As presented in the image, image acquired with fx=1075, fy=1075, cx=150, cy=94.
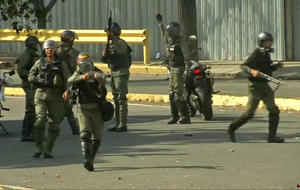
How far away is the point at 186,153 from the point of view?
1512 cm

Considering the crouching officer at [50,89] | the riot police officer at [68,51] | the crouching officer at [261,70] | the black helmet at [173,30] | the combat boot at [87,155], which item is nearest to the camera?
the combat boot at [87,155]

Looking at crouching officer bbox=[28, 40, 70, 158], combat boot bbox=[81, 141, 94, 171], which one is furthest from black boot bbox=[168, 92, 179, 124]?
combat boot bbox=[81, 141, 94, 171]

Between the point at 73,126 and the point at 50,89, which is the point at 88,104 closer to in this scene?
the point at 50,89

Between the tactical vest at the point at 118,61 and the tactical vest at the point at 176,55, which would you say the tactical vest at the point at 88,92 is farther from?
the tactical vest at the point at 176,55

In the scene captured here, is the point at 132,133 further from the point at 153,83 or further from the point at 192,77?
the point at 153,83

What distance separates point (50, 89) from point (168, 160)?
6.51ft

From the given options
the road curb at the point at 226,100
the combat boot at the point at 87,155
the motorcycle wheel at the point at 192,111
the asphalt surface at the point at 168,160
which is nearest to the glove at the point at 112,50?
the asphalt surface at the point at 168,160

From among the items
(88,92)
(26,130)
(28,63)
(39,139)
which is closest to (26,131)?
(26,130)

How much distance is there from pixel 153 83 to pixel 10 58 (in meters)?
8.88

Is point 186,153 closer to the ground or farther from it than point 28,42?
closer to the ground

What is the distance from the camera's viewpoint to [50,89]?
49.3 feet

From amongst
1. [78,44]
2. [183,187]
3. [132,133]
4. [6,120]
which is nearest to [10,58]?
[78,44]

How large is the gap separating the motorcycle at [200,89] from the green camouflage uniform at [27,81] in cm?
334

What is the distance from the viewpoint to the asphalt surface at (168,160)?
41.4ft
